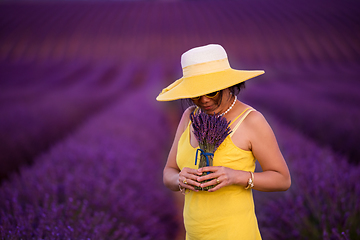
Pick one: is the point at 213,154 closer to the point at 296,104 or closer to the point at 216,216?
the point at 216,216

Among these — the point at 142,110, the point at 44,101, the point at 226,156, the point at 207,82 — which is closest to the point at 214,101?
the point at 207,82

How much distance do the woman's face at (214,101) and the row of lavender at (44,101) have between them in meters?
2.72

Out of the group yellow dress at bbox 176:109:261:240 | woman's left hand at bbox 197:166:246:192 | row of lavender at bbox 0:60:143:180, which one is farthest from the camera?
row of lavender at bbox 0:60:143:180

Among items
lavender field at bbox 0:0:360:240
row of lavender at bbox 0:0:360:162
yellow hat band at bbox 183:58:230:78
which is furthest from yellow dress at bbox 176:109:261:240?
row of lavender at bbox 0:0:360:162

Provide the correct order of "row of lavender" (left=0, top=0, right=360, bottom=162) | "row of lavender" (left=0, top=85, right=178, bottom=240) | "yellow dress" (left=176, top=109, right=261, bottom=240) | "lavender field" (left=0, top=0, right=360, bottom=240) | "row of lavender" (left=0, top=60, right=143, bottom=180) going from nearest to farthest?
"yellow dress" (left=176, top=109, right=261, bottom=240), "row of lavender" (left=0, top=85, right=178, bottom=240), "lavender field" (left=0, top=0, right=360, bottom=240), "row of lavender" (left=0, top=60, right=143, bottom=180), "row of lavender" (left=0, top=0, right=360, bottom=162)

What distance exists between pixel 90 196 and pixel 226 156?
1195 millimetres

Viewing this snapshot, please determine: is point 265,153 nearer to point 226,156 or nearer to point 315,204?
point 226,156

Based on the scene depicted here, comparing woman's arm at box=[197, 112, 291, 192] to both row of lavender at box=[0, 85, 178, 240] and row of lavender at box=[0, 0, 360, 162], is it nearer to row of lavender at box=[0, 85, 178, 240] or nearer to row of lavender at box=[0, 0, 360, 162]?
row of lavender at box=[0, 85, 178, 240]

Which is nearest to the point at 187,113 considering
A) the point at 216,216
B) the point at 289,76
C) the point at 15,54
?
the point at 216,216

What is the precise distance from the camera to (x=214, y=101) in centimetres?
100

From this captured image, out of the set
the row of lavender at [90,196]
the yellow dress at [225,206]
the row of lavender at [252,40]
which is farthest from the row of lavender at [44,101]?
the yellow dress at [225,206]

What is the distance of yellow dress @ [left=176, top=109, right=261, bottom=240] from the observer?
943 mm

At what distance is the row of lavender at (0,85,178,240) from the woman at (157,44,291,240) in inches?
29.1

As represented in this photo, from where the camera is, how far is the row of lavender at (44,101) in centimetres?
301
